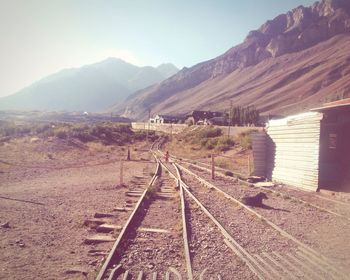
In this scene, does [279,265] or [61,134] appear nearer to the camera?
[279,265]

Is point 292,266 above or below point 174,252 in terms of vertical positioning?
above

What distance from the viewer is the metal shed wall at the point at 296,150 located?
15.6 m

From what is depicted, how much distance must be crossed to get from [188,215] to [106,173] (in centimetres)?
1201

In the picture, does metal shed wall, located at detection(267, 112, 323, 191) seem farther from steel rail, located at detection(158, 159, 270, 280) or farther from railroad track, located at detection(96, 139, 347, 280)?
steel rail, located at detection(158, 159, 270, 280)

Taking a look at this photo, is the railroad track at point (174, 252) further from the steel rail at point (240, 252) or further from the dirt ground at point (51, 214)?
the dirt ground at point (51, 214)

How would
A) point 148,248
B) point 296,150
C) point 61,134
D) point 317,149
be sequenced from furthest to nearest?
point 61,134 → point 296,150 → point 317,149 → point 148,248

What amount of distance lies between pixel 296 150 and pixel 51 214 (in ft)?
39.1

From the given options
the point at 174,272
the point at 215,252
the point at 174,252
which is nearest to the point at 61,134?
the point at 174,252

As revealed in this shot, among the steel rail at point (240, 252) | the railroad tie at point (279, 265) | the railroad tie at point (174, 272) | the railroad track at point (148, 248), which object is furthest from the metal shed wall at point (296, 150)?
the railroad tie at point (174, 272)

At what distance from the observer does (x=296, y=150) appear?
17.2 m

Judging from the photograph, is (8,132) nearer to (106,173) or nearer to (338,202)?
(106,173)

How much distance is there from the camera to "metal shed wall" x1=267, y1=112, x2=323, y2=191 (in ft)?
51.1

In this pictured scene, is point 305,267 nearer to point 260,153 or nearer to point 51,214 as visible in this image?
point 51,214

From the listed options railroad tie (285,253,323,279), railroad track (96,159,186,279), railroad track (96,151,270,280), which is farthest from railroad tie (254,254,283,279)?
railroad track (96,159,186,279)
